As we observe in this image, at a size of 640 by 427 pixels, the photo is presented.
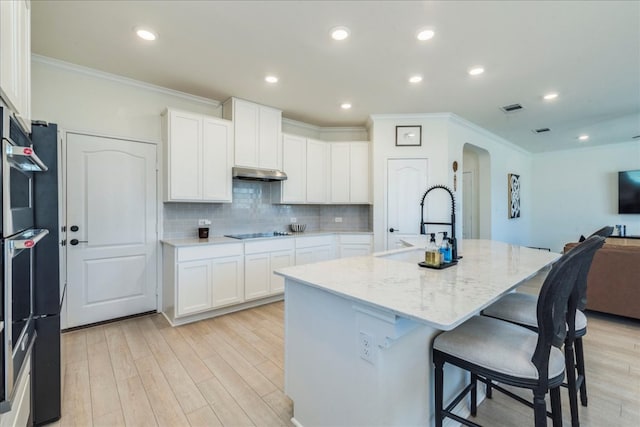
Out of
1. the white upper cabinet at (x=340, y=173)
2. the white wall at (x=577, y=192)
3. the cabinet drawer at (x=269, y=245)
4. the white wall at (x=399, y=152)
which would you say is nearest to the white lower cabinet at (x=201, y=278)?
the cabinet drawer at (x=269, y=245)

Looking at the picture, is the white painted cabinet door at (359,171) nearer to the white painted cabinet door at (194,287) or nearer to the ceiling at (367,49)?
the ceiling at (367,49)

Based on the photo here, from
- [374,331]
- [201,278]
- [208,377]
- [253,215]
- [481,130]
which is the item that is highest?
[481,130]

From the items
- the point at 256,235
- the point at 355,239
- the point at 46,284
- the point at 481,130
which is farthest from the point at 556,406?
the point at 481,130

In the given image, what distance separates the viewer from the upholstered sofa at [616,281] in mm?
3162

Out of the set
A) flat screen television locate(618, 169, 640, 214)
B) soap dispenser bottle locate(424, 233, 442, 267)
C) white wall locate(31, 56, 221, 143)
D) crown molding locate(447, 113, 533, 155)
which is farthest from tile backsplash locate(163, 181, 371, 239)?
flat screen television locate(618, 169, 640, 214)

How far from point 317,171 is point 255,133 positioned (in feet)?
3.86

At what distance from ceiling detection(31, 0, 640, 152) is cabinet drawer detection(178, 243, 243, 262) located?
190cm

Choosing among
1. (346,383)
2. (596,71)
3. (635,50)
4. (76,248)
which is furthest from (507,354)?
(76,248)

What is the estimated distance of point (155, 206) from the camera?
3545mm

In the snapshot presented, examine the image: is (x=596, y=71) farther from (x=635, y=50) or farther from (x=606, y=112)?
(x=606, y=112)

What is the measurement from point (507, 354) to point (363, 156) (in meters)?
3.89

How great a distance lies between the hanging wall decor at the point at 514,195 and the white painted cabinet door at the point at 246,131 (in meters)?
5.64

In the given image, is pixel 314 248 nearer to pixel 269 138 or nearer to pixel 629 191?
pixel 269 138

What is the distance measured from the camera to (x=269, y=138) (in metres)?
4.16
